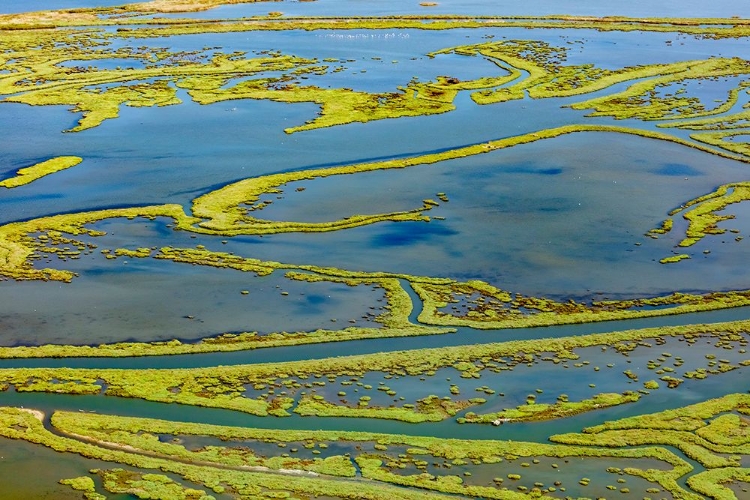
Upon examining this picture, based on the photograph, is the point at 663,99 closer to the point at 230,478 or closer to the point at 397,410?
the point at 397,410

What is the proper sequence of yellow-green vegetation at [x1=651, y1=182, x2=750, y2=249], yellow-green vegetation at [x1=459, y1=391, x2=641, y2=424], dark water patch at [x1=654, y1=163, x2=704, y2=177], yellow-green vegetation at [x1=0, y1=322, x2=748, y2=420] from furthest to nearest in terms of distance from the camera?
1. dark water patch at [x1=654, y1=163, x2=704, y2=177]
2. yellow-green vegetation at [x1=651, y1=182, x2=750, y2=249]
3. yellow-green vegetation at [x1=0, y1=322, x2=748, y2=420]
4. yellow-green vegetation at [x1=459, y1=391, x2=641, y2=424]

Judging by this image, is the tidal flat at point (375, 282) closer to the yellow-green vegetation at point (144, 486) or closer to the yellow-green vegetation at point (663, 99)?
the yellow-green vegetation at point (144, 486)

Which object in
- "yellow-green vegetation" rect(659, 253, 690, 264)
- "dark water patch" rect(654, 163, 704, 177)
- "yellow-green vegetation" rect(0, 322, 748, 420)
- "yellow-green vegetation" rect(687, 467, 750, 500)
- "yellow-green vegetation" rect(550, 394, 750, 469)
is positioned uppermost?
"dark water patch" rect(654, 163, 704, 177)

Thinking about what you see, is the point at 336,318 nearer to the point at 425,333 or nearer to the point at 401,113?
the point at 425,333

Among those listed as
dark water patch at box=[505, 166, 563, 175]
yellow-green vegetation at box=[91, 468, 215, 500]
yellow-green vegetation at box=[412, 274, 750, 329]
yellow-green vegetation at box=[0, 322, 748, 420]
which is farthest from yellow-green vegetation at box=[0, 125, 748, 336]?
yellow-green vegetation at box=[91, 468, 215, 500]

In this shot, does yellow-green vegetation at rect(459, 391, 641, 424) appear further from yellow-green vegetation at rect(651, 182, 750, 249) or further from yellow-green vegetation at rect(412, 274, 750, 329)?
yellow-green vegetation at rect(651, 182, 750, 249)

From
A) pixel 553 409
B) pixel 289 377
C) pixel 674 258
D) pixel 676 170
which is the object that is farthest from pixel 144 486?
pixel 676 170

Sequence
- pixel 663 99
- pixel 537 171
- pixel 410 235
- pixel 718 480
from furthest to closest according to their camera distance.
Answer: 1. pixel 663 99
2. pixel 537 171
3. pixel 410 235
4. pixel 718 480
